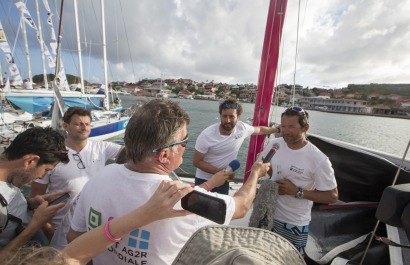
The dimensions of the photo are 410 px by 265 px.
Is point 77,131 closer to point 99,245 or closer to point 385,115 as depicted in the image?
point 99,245

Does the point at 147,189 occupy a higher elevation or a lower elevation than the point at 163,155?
lower

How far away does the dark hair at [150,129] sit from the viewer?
3.14ft

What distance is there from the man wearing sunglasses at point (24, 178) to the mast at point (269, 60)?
6.83 ft

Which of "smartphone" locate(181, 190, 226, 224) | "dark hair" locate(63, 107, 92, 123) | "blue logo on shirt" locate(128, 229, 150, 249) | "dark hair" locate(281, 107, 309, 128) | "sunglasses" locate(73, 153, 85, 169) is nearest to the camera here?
"smartphone" locate(181, 190, 226, 224)

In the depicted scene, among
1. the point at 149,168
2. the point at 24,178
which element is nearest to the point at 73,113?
the point at 24,178

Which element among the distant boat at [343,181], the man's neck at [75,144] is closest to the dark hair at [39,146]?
the man's neck at [75,144]

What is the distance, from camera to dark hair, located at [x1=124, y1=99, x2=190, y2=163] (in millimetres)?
956

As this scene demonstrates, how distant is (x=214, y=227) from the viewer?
0.71m

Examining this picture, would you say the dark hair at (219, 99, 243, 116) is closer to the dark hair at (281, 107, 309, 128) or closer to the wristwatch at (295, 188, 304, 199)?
the dark hair at (281, 107, 309, 128)

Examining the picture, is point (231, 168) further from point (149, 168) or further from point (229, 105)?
point (229, 105)

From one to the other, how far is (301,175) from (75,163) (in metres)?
2.15

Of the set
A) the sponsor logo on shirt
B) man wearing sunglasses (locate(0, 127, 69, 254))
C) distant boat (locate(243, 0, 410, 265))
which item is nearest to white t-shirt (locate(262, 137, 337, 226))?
distant boat (locate(243, 0, 410, 265))

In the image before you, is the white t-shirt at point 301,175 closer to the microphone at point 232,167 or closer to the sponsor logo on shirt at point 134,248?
the microphone at point 232,167

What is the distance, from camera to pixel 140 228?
0.90 m
